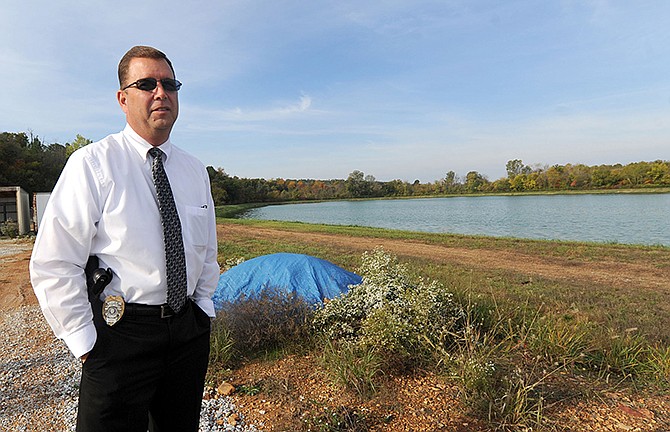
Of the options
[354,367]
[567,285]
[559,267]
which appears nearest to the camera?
[354,367]

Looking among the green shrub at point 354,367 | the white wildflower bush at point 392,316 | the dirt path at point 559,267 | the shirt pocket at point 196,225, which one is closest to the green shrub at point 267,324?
the white wildflower bush at point 392,316

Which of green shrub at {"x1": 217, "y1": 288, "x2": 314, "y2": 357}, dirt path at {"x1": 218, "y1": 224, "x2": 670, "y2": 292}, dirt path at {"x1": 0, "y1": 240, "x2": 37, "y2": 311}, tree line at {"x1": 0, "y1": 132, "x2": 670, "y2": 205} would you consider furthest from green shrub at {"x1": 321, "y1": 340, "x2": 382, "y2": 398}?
tree line at {"x1": 0, "y1": 132, "x2": 670, "y2": 205}

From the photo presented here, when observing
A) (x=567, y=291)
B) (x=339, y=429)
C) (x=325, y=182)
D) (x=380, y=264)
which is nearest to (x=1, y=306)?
(x=380, y=264)

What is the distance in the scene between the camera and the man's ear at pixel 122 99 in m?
1.96

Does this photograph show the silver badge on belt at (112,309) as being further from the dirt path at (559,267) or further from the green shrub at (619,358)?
the dirt path at (559,267)

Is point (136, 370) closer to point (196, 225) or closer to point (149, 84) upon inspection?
point (196, 225)

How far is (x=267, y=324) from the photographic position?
4.54 metres

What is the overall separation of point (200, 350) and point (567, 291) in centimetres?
844

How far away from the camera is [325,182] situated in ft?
400

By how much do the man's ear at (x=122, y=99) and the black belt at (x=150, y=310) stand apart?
93cm

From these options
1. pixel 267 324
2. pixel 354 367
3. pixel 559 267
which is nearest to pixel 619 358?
pixel 354 367

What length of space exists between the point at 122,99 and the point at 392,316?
283 cm

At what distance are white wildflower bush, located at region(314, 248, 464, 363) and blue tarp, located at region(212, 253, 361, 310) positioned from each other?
0.71 meters

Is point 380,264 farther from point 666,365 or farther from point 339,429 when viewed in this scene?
point 666,365
